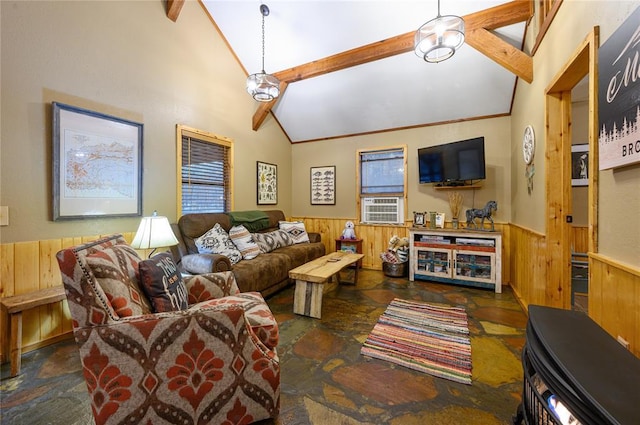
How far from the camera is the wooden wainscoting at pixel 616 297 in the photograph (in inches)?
42.6

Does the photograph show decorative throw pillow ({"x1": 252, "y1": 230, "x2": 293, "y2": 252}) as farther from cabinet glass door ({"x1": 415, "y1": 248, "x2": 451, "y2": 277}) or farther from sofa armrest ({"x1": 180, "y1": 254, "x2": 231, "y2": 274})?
cabinet glass door ({"x1": 415, "y1": 248, "x2": 451, "y2": 277})

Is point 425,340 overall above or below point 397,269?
below

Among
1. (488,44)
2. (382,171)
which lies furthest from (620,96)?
(382,171)

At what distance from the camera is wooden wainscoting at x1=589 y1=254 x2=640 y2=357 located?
1.08 m

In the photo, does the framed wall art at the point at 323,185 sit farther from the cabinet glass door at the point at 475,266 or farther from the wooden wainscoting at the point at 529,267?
the wooden wainscoting at the point at 529,267

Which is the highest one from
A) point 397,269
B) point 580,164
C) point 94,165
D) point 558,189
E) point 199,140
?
point 199,140

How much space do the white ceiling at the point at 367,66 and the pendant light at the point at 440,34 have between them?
0.86 meters

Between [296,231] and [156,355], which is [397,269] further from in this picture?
[156,355]

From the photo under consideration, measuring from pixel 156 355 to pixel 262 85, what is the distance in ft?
8.88

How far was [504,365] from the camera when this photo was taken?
69.1 inches

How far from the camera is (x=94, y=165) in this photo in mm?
2330

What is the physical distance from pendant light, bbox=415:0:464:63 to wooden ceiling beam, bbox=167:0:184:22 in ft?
8.66

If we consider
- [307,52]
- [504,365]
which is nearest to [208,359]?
[504,365]

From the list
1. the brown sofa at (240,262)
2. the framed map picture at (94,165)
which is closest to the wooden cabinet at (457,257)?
the brown sofa at (240,262)
